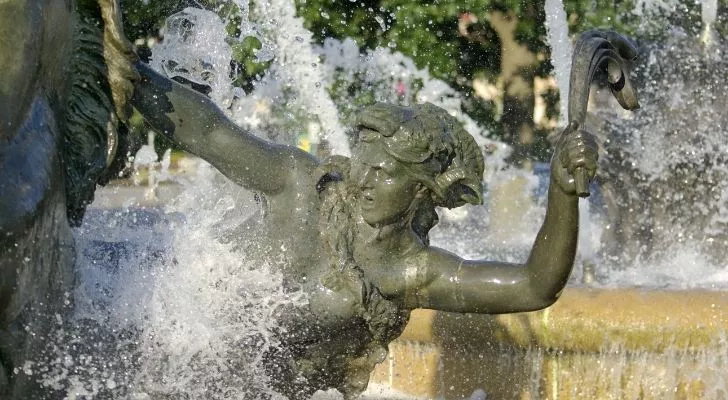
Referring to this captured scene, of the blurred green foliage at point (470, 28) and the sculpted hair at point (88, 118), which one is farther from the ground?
the blurred green foliage at point (470, 28)

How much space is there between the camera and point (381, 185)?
3.87m

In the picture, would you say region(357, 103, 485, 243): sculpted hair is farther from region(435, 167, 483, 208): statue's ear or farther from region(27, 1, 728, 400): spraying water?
region(27, 1, 728, 400): spraying water

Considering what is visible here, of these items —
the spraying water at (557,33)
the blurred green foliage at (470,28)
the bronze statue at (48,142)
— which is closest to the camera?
the bronze statue at (48,142)

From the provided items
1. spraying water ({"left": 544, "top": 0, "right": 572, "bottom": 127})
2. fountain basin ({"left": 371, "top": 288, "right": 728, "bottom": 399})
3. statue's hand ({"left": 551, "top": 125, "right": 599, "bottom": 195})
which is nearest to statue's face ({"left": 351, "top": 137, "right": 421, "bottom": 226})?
statue's hand ({"left": 551, "top": 125, "right": 599, "bottom": 195})

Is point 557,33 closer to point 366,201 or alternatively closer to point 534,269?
point 366,201

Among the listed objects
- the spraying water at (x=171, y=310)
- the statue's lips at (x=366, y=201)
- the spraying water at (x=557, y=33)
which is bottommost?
the spraying water at (x=171, y=310)

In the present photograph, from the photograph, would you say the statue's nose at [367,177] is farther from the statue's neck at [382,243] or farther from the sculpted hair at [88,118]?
the sculpted hair at [88,118]

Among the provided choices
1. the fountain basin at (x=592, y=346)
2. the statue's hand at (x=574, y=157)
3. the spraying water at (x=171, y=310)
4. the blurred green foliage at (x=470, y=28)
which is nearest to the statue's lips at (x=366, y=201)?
the spraying water at (x=171, y=310)

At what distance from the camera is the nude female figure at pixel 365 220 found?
12.5ft

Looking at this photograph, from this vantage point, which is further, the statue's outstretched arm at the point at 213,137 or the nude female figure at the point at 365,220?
the nude female figure at the point at 365,220

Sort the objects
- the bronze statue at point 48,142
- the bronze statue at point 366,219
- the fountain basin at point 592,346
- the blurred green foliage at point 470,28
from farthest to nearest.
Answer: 1. the blurred green foliage at point 470,28
2. the fountain basin at point 592,346
3. the bronze statue at point 366,219
4. the bronze statue at point 48,142

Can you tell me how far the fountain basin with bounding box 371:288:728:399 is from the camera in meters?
5.57

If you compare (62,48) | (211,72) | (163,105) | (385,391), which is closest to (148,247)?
(163,105)

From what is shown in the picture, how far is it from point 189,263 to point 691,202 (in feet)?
29.5
